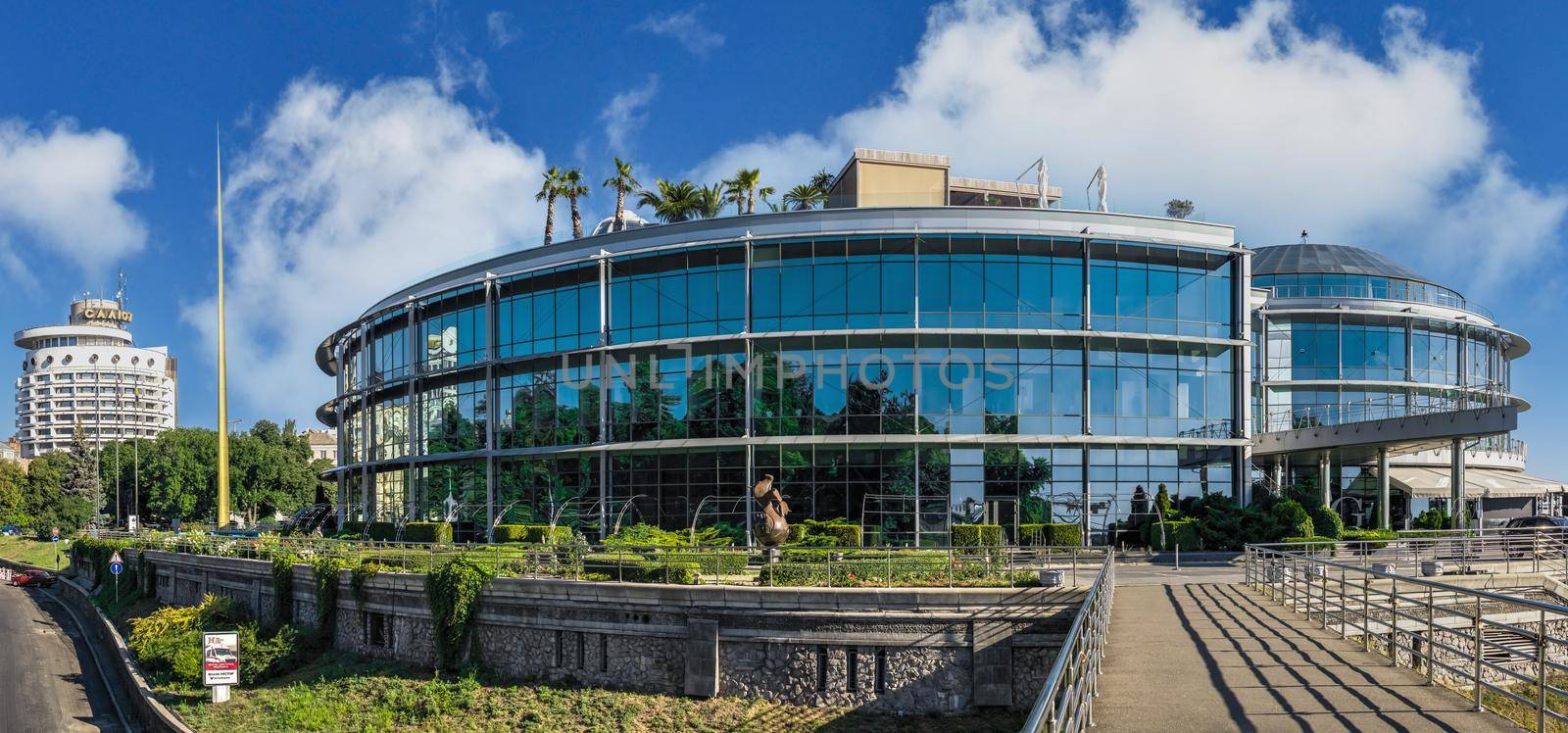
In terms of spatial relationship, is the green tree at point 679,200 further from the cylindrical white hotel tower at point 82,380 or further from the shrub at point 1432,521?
the cylindrical white hotel tower at point 82,380

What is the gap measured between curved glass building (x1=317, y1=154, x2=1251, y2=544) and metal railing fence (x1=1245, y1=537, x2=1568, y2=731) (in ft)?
35.6

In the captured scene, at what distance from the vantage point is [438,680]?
26.4 metres

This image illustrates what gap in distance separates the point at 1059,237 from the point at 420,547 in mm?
25005

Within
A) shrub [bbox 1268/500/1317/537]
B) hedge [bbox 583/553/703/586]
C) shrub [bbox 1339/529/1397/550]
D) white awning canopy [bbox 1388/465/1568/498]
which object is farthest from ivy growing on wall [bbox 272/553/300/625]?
white awning canopy [bbox 1388/465/1568/498]

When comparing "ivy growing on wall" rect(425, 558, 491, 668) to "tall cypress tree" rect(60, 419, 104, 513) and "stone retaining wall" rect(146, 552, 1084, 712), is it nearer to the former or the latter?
"stone retaining wall" rect(146, 552, 1084, 712)

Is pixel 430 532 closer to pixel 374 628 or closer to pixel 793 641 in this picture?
pixel 374 628

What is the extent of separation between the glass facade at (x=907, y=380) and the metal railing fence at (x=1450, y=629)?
10713 millimetres

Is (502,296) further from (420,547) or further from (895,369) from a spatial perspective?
(895,369)

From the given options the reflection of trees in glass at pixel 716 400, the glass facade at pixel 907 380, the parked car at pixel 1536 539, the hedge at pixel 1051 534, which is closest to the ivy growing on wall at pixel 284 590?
the glass facade at pixel 907 380

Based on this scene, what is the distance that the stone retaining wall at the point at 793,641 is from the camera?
69.3 ft

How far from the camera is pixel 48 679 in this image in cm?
3591

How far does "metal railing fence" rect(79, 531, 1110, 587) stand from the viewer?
22734mm

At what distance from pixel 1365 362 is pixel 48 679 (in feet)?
196

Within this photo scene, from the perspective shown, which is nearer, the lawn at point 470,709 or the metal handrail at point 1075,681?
the metal handrail at point 1075,681
